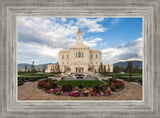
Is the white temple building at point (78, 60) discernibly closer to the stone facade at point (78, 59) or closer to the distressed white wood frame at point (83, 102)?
the stone facade at point (78, 59)

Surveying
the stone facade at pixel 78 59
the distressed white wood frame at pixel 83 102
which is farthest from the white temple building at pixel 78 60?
the distressed white wood frame at pixel 83 102

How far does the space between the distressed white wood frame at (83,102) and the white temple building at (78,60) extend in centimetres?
1584

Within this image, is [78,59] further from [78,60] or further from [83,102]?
[83,102]

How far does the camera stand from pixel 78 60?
62.4 ft

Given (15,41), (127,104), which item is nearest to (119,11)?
(127,104)

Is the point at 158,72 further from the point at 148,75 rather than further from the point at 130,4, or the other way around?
the point at 130,4

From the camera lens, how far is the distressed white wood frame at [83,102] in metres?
2.48

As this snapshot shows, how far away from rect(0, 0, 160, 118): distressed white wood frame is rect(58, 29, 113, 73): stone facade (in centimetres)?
1589

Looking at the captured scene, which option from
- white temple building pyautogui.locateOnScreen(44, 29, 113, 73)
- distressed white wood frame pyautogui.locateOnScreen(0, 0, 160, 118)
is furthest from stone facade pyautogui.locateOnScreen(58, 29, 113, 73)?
distressed white wood frame pyautogui.locateOnScreen(0, 0, 160, 118)

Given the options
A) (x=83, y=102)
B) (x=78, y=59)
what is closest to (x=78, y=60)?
(x=78, y=59)

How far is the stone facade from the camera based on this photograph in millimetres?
18734

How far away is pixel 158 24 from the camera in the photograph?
2.49 m

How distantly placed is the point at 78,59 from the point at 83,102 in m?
16.6

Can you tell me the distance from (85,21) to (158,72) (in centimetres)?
389
